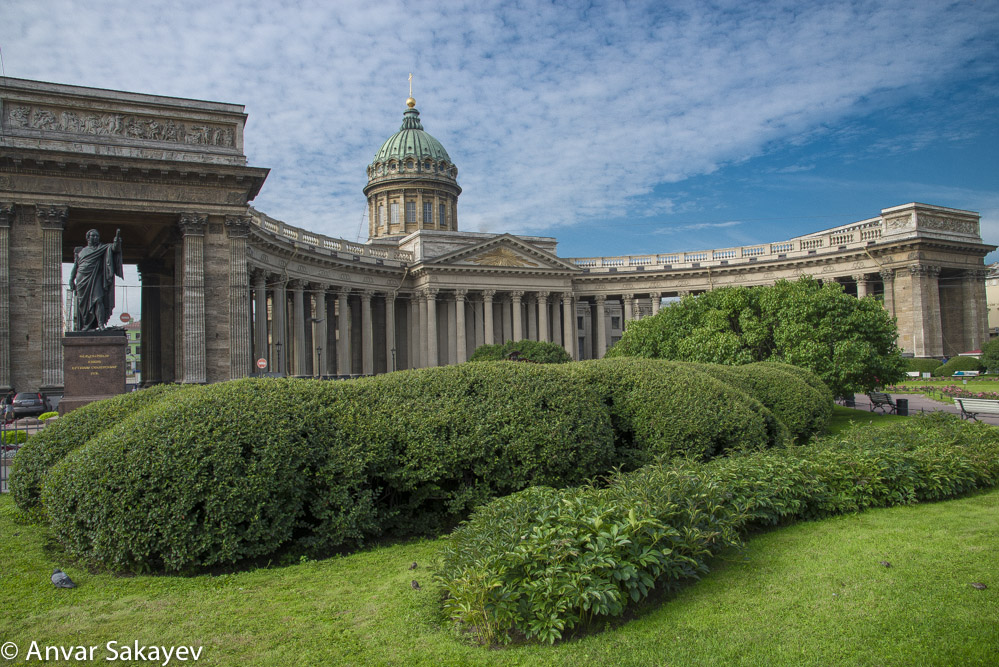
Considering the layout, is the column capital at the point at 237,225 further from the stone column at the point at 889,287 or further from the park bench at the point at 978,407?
the stone column at the point at 889,287

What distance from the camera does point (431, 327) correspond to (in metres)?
55.3

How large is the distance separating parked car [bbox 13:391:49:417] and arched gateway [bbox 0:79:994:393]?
0.63m

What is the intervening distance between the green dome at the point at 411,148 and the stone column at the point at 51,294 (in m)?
46.8

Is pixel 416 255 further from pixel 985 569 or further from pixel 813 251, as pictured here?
pixel 985 569

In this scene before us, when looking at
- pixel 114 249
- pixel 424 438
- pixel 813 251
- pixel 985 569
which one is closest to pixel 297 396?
pixel 424 438

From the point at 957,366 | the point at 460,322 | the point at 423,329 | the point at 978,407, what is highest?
the point at 460,322

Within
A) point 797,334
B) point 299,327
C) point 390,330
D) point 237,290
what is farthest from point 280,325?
point 797,334

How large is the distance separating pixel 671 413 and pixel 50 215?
2808cm

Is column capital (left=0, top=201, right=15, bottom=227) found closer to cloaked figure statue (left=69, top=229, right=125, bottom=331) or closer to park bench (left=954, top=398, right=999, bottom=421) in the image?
cloaked figure statue (left=69, top=229, right=125, bottom=331)

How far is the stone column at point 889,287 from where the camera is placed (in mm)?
50562

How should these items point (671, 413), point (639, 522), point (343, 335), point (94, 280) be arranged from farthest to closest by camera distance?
1. point (343, 335)
2. point (94, 280)
3. point (671, 413)
4. point (639, 522)

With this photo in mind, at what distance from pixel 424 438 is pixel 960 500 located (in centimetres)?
806

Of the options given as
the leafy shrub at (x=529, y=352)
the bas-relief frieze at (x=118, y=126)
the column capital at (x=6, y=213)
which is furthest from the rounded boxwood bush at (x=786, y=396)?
the column capital at (x=6, y=213)

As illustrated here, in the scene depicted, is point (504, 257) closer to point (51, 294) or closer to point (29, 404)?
point (51, 294)
